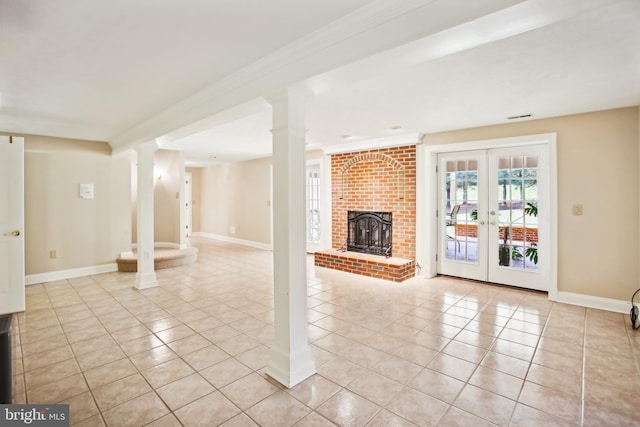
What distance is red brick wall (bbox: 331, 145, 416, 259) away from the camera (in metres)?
5.37

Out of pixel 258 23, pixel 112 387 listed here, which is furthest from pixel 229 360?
pixel 258 23

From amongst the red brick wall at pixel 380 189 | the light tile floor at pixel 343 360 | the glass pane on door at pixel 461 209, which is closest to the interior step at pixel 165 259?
the light tile floor at pixel 343 360

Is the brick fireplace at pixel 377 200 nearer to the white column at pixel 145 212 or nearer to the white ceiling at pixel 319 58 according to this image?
the white ceiling at pixel 319 58

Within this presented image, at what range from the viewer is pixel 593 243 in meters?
3.79

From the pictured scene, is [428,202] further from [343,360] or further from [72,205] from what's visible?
[72,205]

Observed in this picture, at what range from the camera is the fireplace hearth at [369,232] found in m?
5.68

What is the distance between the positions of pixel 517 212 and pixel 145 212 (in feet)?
17.7

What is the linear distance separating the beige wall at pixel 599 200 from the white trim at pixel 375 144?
1.69 metres

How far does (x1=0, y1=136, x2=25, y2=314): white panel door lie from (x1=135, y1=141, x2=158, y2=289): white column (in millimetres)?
1266

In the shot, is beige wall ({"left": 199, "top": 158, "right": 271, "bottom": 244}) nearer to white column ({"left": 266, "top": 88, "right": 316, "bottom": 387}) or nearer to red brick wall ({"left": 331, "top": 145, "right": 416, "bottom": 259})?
red brick wall ({"left": 331, "top": 145, "right": 416, "bottom": 259})

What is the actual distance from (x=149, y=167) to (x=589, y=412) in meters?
5.34

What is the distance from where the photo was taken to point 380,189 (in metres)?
5.72

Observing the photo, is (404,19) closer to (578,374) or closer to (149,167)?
(578,374)

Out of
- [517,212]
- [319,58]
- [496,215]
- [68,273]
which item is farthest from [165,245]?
[517,212]
